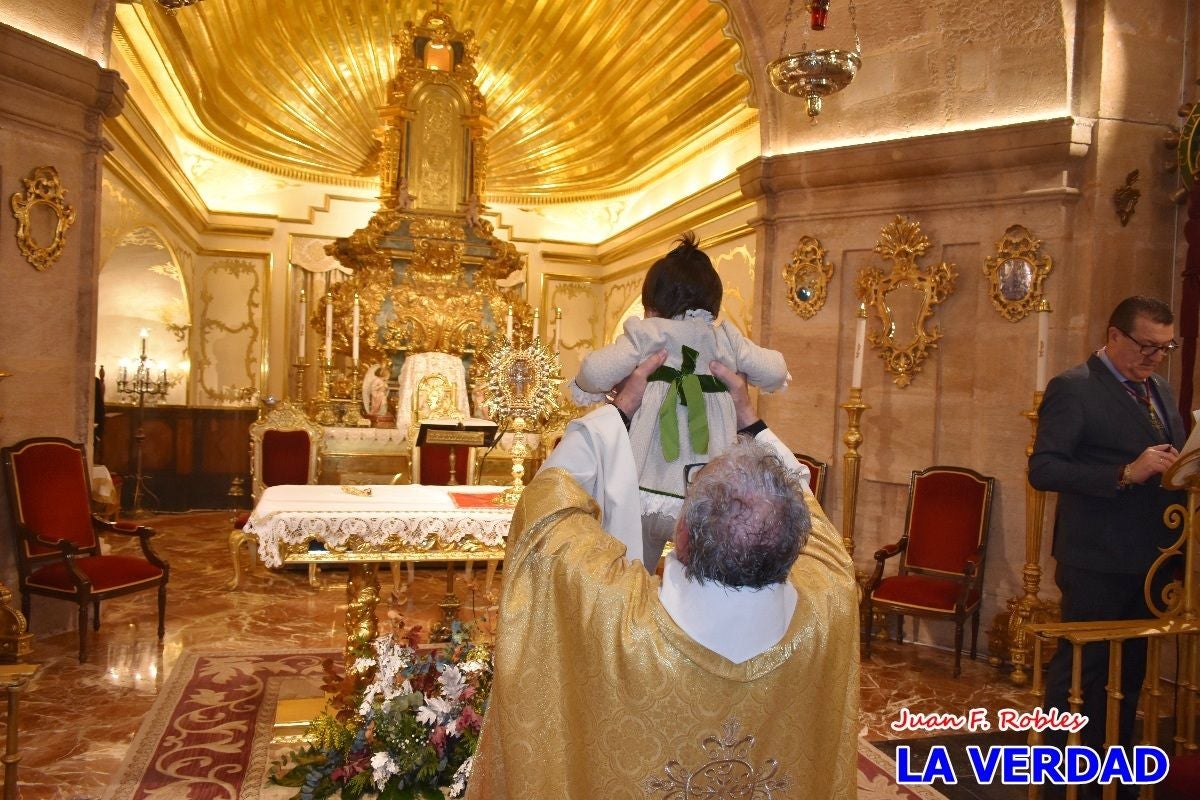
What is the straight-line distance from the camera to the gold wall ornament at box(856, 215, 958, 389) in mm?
5875

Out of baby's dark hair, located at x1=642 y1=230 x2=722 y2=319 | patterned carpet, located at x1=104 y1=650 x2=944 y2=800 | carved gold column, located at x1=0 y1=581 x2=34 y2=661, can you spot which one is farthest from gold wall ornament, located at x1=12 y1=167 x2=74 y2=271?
baby's dark hair, located at x1=642 y1=230 x2=722 y2=319

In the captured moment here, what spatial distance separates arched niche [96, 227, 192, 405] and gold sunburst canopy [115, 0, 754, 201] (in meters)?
1.67

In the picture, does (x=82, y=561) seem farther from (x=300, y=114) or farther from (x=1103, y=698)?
(x=300, y=114)

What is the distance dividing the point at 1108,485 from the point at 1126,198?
273cm

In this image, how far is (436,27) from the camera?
10.5 m

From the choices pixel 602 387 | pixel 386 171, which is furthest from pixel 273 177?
pixel 602 387

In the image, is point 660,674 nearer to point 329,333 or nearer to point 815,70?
point 815,70

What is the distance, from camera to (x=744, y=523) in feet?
4.87

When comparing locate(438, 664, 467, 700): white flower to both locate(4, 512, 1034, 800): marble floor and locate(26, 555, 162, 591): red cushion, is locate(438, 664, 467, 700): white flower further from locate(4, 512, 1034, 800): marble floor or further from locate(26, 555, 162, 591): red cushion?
locate(26, 555, 162, 591): red cushion

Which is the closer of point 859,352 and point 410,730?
point 410,730

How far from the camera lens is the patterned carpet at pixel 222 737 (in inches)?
132

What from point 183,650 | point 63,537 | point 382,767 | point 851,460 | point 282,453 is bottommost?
point 183,650

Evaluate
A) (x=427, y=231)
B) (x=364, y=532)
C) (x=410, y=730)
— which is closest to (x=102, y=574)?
(x=364, y=532)

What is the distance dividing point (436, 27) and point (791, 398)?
6768mm
